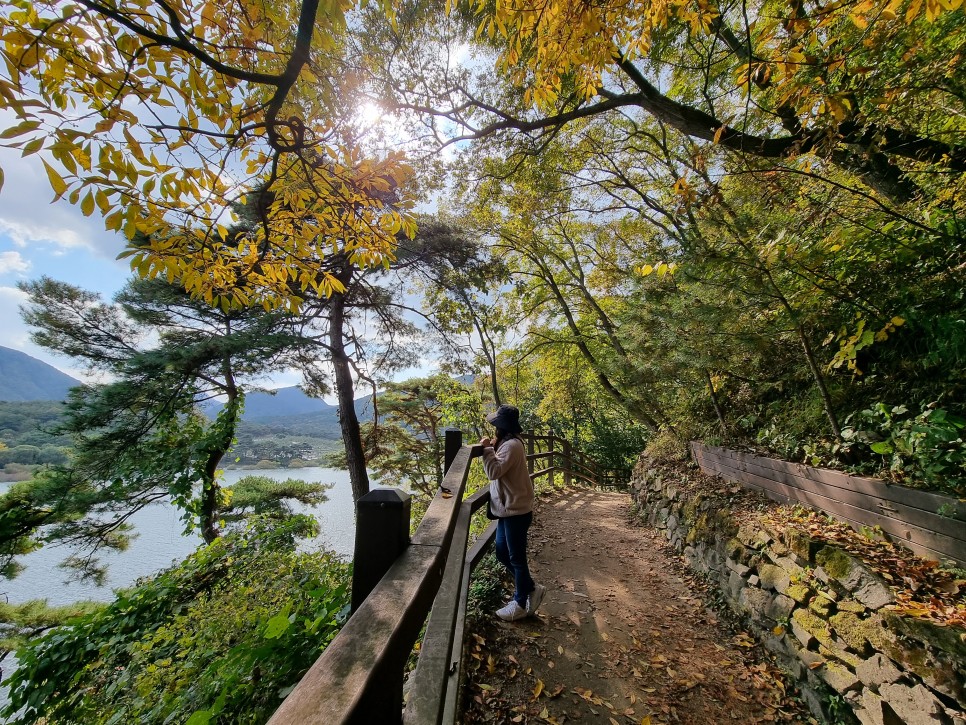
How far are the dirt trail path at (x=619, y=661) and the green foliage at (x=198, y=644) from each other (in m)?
1.25

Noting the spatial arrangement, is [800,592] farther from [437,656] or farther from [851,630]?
[437,656]

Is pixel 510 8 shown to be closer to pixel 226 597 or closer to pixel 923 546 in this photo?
pixel 923 546

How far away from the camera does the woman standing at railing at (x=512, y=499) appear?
3107mm

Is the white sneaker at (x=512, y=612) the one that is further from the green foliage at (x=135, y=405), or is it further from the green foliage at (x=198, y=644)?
the green foliage at (x=135, y=405)

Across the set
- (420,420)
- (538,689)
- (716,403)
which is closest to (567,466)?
(420,420)

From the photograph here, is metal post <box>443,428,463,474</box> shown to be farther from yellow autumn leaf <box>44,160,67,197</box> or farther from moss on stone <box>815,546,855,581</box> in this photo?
moss on stone <box>815,546,855,581</box>

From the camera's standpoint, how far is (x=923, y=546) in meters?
2.37

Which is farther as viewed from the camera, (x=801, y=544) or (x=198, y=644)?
(x=198, y=644)

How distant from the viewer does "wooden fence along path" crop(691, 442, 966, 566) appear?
7.28 feet

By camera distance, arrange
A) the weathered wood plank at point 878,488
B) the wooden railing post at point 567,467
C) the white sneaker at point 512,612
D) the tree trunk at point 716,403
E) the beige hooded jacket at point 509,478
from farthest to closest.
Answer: the wooden railing post at point 567,467
the tree trunk at point 716,403
the white sneaker at point 512,612
the beige hooded jacket at point 509,478
the weathered wood plank at point 878,488

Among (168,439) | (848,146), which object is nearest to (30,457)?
(168,439)

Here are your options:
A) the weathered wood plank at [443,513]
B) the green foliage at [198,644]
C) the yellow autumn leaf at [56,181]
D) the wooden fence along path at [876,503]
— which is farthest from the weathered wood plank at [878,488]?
the yellow autumn leaf at [56,181]

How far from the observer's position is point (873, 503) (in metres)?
2.73

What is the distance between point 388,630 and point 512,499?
2.59m
